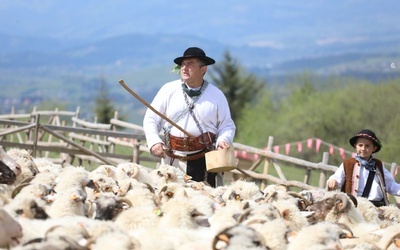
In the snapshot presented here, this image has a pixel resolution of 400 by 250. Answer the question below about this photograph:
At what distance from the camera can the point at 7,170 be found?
8.38 meters

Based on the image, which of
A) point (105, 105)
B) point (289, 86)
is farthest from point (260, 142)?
point (289, 86)

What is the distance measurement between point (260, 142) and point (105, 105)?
18294 millimetres

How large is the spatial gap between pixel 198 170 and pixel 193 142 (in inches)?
14.8

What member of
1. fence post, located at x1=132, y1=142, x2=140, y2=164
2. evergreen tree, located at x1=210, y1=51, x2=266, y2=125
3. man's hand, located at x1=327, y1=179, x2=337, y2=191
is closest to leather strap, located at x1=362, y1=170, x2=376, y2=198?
man's hand, located at x1=327, y1=179, x2=337, y2=191

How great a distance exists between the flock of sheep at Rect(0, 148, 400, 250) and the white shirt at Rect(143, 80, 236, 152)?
3.52 feet

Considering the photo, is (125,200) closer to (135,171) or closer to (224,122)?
(135,171)

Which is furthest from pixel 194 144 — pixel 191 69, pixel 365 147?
pixel 365 147

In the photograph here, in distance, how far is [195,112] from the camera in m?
10.5

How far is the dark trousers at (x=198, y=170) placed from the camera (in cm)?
1055

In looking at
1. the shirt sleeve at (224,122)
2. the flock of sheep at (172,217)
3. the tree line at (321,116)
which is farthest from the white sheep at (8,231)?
the tree line at (321,116)

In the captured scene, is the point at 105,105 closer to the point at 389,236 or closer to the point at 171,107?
the point at 171,107

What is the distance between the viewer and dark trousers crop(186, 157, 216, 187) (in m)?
10.5

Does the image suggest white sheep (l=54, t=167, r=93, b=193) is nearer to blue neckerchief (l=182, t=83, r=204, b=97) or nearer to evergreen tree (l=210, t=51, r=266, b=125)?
blue neckerchief (l=182, t=83, r=204, b=97)

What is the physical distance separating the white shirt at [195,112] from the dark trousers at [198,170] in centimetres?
36
